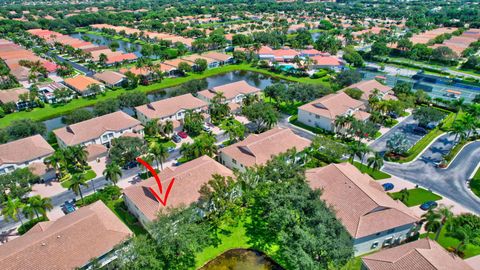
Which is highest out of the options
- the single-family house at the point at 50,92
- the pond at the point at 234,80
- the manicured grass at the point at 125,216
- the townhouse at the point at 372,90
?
the townhouse at the point at 372,90

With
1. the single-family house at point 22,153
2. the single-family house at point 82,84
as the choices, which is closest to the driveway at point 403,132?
the single-family house at point 22,153

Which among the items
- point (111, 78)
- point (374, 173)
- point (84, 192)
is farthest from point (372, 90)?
point (111, 78)

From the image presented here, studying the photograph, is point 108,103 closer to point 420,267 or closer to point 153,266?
point 153,266

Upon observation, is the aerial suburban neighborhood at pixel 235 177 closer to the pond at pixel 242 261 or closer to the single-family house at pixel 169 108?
the pond at pixel 242 261

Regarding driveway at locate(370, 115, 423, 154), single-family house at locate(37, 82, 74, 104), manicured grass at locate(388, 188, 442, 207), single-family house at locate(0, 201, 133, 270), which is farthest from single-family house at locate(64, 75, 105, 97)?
manicured grass at locate(388, 188, 442, 207)

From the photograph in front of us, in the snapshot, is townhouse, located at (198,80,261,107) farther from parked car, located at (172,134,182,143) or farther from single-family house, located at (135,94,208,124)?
parked car, located at (172,134,182,143)
